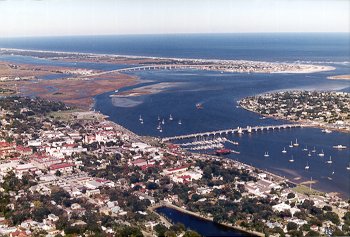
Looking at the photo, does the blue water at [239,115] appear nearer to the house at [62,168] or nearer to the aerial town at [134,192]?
the aerial town at [134,192]

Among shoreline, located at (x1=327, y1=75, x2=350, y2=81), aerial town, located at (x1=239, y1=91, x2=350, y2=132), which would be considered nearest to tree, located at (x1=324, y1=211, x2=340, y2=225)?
aerial town, located at (x1=239, y1=91, x2=350, y2=132)

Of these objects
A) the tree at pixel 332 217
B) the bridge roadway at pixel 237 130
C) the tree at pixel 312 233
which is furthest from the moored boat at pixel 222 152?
the tree at pixel 312 233

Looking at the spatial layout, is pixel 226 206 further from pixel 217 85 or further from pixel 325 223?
pixel 217 85

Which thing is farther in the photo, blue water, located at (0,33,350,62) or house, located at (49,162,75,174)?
blue water, located at (0,33,350,62)

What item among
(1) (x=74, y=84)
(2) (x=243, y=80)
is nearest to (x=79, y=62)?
(1) (x=74, y=84)

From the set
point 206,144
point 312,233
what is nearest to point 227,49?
point 206,144

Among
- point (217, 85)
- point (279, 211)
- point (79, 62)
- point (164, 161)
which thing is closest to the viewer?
point (279, 211)

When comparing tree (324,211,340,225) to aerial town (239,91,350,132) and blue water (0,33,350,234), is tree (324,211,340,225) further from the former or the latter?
aerial town (239,91,350,132)
